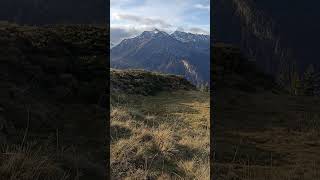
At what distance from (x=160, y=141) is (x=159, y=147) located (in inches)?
13.9

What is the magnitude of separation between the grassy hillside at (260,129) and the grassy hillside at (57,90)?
A: 7.00 feet

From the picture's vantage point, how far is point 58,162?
21.8 feet

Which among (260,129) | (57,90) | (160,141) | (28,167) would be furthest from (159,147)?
(28,167)

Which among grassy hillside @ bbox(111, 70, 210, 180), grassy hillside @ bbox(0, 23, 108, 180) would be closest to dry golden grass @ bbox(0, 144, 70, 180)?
grassy hillside @ bbox(0, 23, 108, 180)

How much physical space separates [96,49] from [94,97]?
0.88m

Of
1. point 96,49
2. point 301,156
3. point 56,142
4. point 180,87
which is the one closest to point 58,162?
point 56,142

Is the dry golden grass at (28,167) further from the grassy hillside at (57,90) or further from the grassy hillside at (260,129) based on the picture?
the grassy hillside at (260,129)

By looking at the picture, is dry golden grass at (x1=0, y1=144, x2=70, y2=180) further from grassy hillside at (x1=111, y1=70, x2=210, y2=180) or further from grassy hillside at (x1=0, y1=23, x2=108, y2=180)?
grassy hillside at (x1=111, y1=70, x2=210, y2=180)

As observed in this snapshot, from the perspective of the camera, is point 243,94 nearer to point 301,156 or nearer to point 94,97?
point 301,156

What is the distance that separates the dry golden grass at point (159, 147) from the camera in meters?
9.84

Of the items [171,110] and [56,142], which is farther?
[171,110]

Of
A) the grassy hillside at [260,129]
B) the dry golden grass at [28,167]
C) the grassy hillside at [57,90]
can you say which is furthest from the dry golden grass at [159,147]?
the dry golden grass at [28,167]

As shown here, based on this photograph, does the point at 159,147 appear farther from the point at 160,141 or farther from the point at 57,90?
the point at 57,90

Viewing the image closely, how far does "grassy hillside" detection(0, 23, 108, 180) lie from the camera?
7371 mm
